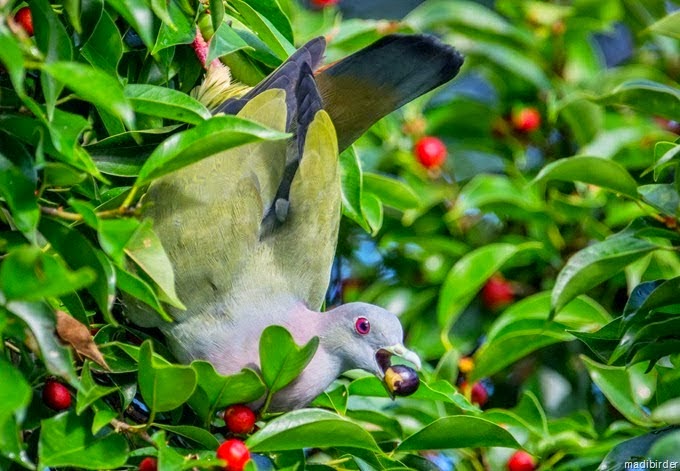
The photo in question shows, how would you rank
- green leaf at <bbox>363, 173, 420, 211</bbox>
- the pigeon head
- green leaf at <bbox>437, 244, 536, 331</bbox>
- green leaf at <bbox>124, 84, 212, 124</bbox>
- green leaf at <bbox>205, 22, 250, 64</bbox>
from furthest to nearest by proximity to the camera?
1. green leaf at <bbox>437, 244, 536, 331</bbox>
2. green leaf at <bbox>363, 173, 420, 211</bbox>
3. the pigeon head
4. green leaf at <bbox>205, 22, 250, 64</bbox>
5. green leaf at <bbox>124, 84, 212, 124</bbox>

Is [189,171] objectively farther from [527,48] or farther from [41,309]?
[527,48]

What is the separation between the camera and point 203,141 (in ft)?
4.48

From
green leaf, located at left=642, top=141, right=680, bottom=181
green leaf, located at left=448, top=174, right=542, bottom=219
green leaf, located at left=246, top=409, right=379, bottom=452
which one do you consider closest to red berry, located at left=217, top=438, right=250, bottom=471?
green leaf, located at left=246, top=409, right=379, bottom=452

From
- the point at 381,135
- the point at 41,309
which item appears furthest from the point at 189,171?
the point at 381,135

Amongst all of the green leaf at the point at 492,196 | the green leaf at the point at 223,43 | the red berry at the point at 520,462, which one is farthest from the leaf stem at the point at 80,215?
the green leaf at the point at 492,196

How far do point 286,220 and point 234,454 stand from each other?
0.54 meters

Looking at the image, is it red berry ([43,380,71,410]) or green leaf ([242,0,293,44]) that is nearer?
red berry ([43,380,71,410])

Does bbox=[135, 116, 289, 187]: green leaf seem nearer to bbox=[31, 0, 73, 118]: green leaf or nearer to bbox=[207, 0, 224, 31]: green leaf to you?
bbox=[31, 0, 73, 118]: green leaf

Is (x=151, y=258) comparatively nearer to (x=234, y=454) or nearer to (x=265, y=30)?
(x=234, y=454)

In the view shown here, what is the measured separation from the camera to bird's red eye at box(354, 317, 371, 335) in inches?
74.7

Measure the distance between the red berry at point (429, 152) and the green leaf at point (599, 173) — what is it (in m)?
1.01

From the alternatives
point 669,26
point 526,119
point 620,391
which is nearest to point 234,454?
point 620,391

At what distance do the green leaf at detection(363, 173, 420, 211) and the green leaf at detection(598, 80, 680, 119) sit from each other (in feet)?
1.98

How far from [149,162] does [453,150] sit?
6.62 feet
